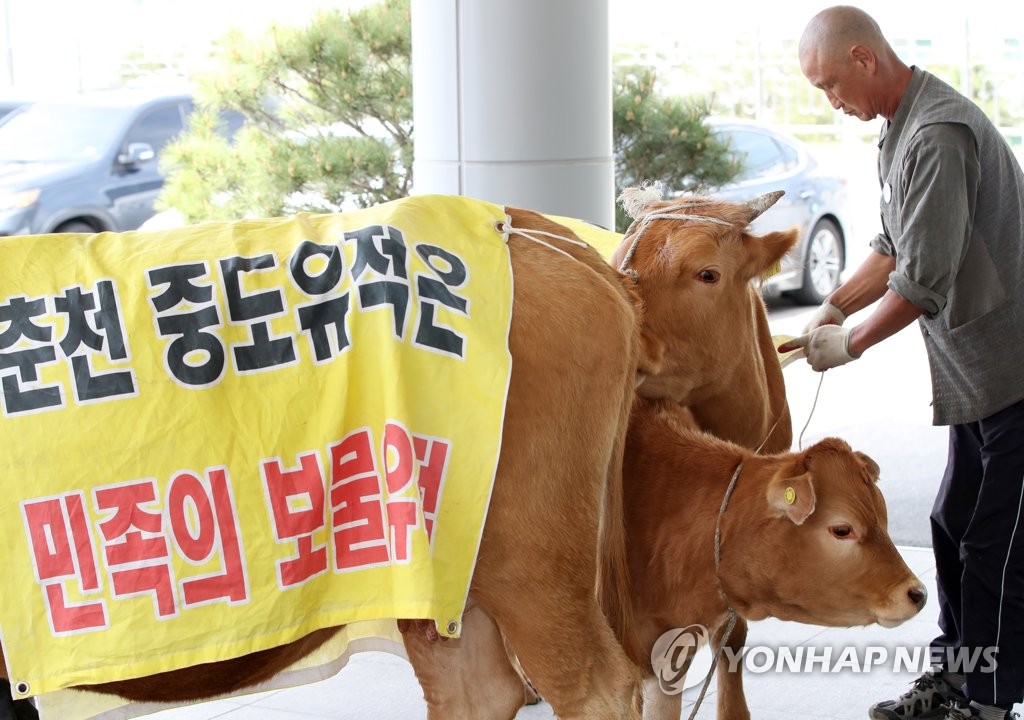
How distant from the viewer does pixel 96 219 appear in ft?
35.2

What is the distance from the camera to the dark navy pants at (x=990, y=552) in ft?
9.64

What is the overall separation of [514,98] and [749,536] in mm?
2925

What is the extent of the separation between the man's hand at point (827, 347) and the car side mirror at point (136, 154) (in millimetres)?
9257

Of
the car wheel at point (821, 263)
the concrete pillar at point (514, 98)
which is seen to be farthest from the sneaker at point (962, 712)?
the car wheel at point (821, 263)

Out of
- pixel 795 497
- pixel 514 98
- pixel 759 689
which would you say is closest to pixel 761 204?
pixel 795 497

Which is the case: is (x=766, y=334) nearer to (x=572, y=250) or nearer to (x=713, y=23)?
(x=572, y=250)

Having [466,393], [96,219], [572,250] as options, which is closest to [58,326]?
[466,393]

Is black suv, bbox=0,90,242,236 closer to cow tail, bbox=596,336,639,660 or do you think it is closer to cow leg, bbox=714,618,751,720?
cow leg, bbox=714,618,751,720

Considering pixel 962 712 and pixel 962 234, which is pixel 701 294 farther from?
pixel 962 712

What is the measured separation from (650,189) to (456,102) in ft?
7.46

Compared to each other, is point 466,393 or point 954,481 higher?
point 466,393

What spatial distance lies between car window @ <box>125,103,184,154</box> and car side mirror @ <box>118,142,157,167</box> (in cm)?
6

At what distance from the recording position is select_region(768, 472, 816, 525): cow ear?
7.25 ft

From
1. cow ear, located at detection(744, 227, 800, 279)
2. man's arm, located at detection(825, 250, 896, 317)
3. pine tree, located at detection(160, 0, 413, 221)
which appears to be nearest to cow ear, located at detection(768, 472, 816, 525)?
cow ear, located at detection(744, 227, 800, 279)
